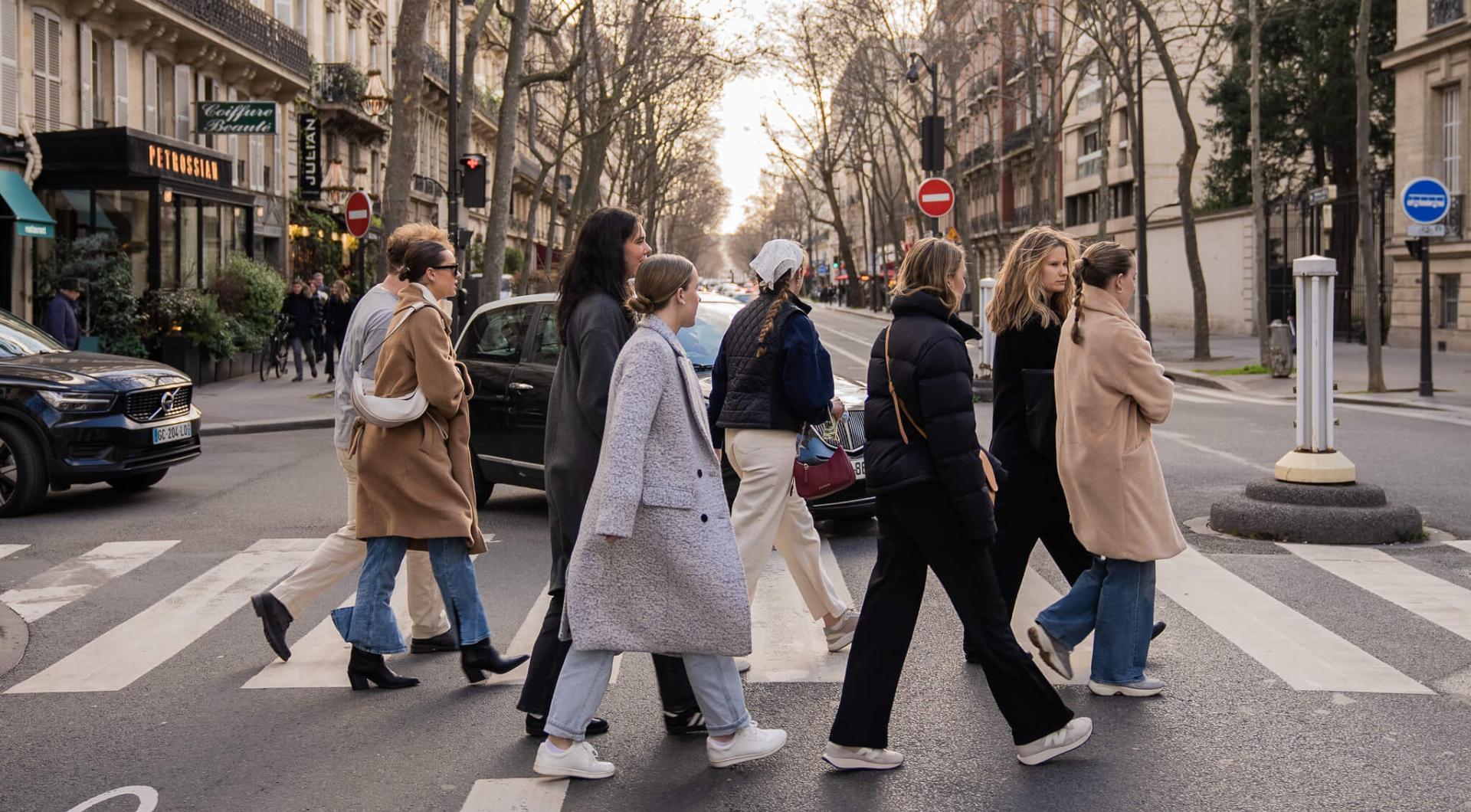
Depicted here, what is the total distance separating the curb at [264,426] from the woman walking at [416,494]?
11360 millimetres

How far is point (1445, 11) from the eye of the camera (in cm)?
2925

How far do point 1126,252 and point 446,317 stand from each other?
2693 mm

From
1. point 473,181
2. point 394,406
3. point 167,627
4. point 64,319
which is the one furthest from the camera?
point 473,181

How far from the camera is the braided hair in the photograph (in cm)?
542

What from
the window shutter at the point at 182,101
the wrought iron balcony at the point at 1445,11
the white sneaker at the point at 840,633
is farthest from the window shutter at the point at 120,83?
the wrought iron balcony at the point at 1445,11

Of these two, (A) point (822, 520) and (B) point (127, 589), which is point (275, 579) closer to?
(B) point (127, 589)

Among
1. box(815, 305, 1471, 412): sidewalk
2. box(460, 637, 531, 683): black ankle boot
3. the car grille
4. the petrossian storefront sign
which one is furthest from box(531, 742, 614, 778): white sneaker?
the petrossian storefront sign

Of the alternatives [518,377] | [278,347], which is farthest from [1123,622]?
[278,347]

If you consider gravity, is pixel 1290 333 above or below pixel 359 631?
above

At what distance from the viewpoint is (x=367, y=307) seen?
6203mm

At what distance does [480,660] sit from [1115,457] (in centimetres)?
262

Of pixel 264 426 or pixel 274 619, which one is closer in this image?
pixel 274 619

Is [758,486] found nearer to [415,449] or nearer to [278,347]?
[415,449]

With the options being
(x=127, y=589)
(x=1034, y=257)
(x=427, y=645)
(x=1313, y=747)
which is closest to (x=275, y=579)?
(x=127, y=589)
